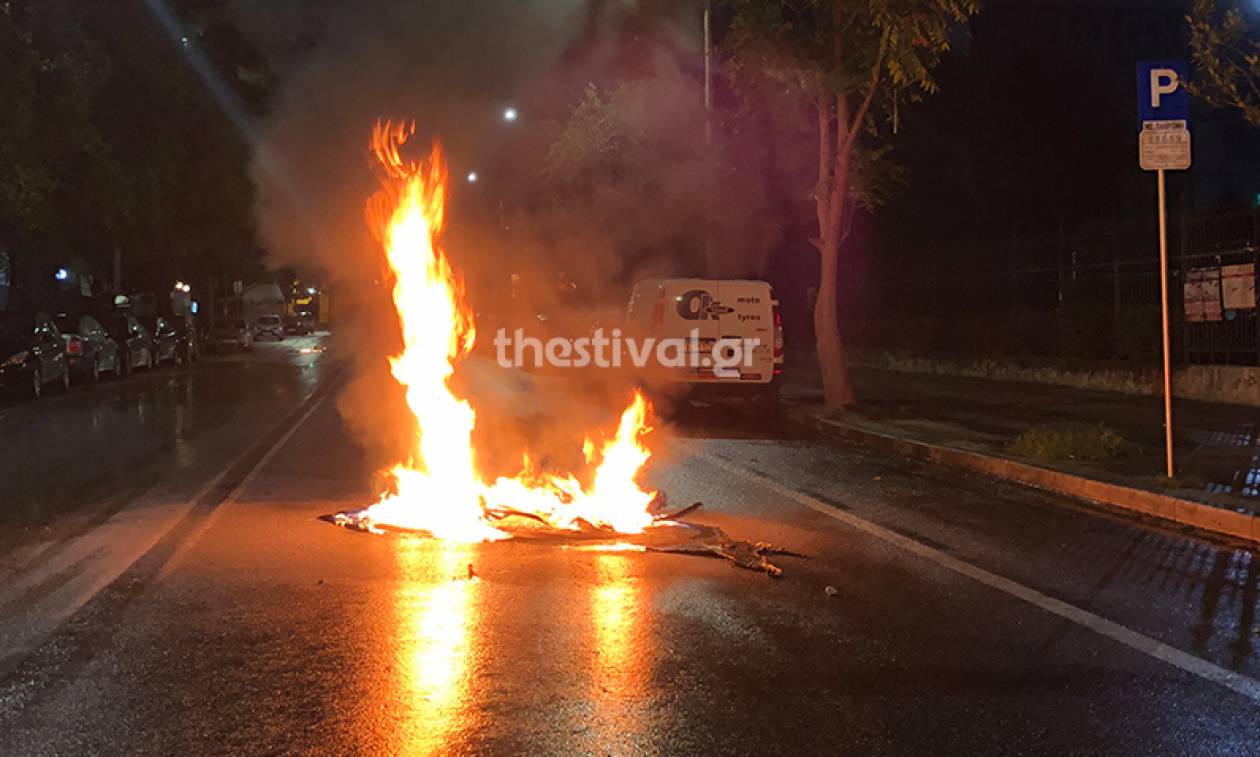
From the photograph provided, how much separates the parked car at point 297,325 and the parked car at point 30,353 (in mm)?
32707

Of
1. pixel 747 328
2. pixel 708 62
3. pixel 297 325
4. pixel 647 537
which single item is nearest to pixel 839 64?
pixel 747 328

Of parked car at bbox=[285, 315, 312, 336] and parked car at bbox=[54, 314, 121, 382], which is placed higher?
parked car at bbox=[285, 315, 312, 336]

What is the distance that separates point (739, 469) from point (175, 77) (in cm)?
2371

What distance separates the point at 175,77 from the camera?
29594 mm

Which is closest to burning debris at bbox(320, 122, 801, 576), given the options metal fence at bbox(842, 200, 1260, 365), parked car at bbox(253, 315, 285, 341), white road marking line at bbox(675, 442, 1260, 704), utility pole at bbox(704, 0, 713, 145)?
white road marking line at bbox(675, 442, 1260, 704)

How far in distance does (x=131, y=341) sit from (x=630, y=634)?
955 inches

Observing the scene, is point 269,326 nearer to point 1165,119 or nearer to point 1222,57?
point 1222,57

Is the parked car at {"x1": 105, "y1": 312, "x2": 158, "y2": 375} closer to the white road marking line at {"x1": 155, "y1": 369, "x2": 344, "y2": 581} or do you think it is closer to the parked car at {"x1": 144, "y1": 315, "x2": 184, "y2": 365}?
the parked car at {"x1": 144, "y1": 315, "x2": 184, "y2": 365}

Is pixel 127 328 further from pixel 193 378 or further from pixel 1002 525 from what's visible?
pixel 1002 525

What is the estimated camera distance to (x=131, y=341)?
26891 millimetres

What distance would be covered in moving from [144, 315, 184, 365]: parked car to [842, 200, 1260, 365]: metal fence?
58.6ft

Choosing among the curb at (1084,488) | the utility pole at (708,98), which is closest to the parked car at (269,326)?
the utility pole at (708,98)

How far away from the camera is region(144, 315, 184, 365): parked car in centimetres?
2967

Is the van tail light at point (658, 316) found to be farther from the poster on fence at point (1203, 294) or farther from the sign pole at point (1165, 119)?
the sign pole at point (1165, 119)
